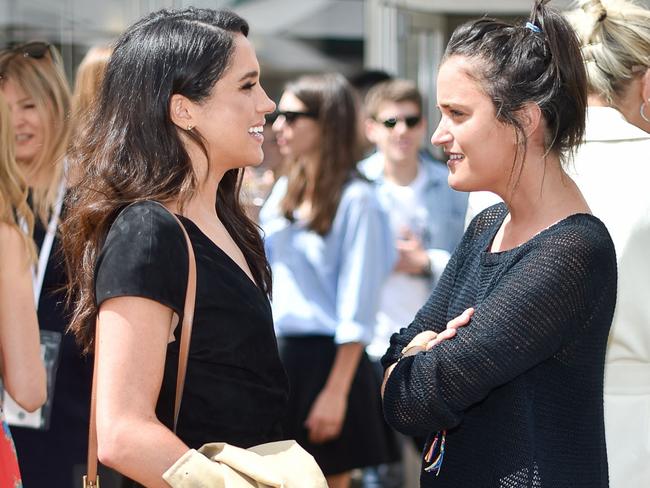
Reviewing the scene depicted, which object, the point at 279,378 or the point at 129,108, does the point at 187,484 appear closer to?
the point at 279,378

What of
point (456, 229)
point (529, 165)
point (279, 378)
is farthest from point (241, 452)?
point (456, 229)

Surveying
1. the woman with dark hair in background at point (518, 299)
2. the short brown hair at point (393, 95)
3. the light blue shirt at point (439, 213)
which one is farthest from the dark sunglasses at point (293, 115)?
the woman with dark hair in background at point (518, 299)

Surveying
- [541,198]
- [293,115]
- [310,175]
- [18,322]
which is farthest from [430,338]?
[293,115]

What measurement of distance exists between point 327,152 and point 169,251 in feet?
8.47

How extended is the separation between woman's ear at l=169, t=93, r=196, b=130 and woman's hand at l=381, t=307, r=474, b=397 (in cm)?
63

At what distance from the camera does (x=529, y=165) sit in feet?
6.89

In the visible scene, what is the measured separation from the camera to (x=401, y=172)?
17.1 ft

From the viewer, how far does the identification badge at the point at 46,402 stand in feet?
9.22

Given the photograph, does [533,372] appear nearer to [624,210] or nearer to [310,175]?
[624,210]

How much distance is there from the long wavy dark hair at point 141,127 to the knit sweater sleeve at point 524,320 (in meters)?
0.60

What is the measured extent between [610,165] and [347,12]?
5827 mm

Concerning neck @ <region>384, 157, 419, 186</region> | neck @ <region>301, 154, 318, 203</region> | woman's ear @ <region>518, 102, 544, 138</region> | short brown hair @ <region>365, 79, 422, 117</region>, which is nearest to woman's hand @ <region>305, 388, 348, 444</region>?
neck @ <region>301, 154, 318, 203</region>

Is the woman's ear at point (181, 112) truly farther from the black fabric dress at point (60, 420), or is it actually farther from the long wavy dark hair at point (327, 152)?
the long wavy dark hair at point (327, 152)

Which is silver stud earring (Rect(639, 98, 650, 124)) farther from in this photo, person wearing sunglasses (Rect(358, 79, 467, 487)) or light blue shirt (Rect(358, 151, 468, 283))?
light blue shirt (Rect(358, 151, 468, 283))
